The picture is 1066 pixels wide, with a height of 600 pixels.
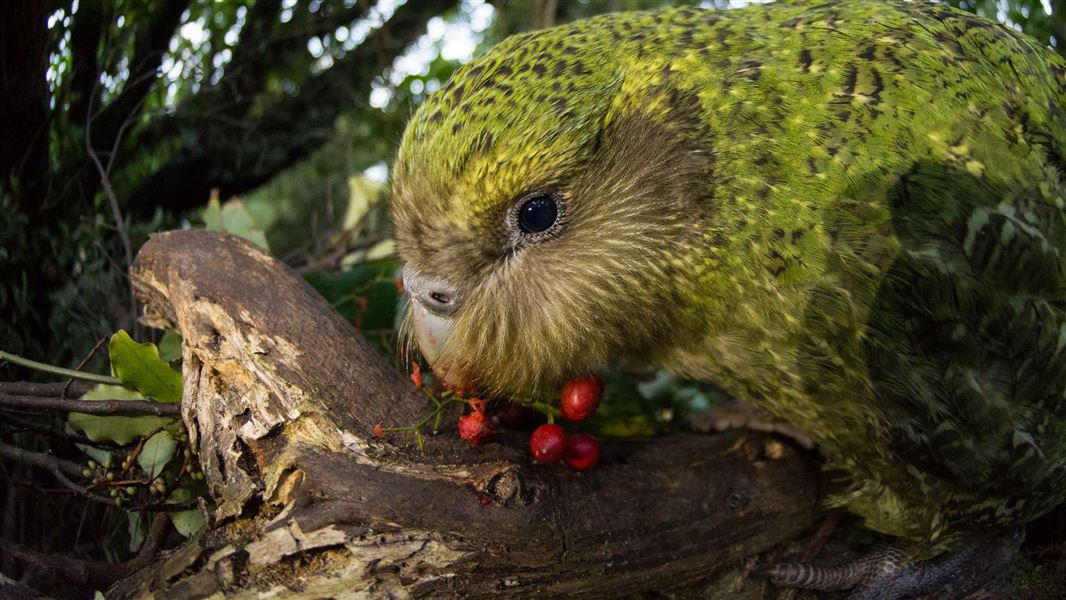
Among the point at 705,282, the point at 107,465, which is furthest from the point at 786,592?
the point at 107,465

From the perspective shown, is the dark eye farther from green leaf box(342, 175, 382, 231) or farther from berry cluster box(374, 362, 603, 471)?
green leaf box(342, 175, 382, 231)

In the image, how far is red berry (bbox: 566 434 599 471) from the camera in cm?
170

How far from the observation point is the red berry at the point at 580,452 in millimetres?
1696

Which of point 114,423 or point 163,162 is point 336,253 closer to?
point 163,162

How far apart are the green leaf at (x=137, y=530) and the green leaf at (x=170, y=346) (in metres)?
0.36

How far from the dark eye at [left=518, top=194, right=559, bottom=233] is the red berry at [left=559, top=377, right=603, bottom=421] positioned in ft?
1.21

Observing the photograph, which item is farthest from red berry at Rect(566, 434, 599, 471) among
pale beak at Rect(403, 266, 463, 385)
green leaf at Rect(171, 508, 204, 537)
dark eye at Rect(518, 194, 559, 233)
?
green leaf at Rect(171, 508, 204, 537)

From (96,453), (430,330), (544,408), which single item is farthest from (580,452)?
(96,453)

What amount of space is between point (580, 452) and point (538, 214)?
0.49 meters

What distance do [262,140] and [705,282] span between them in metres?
2.12

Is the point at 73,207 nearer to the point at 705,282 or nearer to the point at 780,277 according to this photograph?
the point at 705,282

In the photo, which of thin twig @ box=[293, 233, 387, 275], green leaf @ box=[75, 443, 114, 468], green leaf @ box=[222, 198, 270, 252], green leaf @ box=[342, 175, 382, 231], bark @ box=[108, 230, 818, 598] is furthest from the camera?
green leaf @ box=[342, 175, 382, 231]

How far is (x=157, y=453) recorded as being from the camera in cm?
169

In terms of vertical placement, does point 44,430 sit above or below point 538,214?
below
